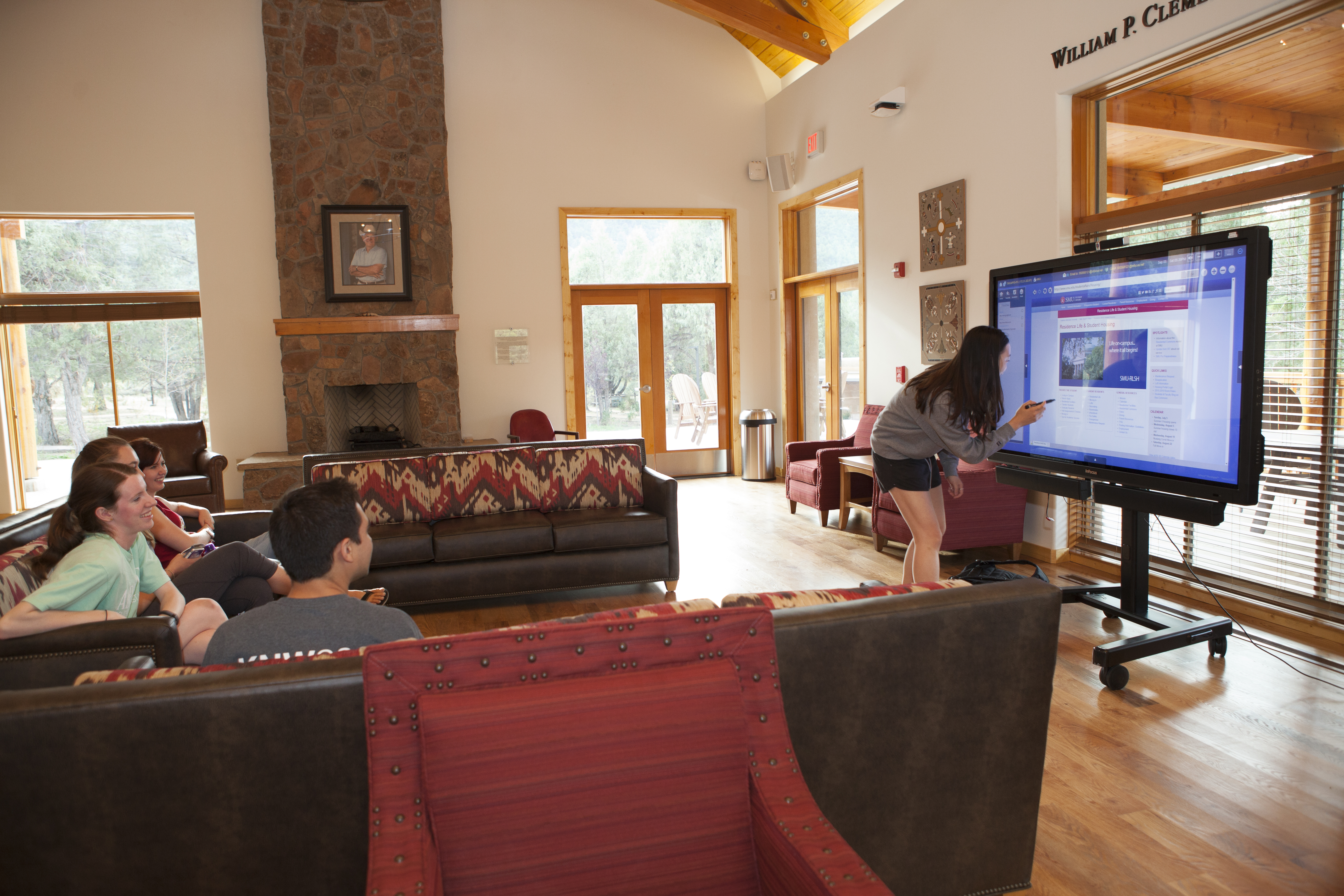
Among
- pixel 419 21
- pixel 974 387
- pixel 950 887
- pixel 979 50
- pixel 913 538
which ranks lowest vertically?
pixel 950 887

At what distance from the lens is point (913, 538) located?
148 inches

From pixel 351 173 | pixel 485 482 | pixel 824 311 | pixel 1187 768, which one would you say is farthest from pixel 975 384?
pixel 351 173

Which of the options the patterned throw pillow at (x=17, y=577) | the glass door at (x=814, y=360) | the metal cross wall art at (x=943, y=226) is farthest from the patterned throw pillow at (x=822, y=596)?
the glass door at (x=814, y=360)

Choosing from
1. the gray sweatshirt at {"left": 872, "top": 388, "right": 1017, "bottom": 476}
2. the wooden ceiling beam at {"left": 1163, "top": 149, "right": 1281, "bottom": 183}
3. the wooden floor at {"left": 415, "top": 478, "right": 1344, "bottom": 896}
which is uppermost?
the wooden ceiling beam at {"left": 1163, "top": 149, "right": 1281, "bottom": 183}

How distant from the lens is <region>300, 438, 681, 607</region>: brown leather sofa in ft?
13.8

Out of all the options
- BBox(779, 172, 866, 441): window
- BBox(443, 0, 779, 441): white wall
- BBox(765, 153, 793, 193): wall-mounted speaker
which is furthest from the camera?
BBox(765, 153, 793, 193): wall-mounted speaker

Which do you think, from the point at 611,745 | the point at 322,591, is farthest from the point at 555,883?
the point at 322,591

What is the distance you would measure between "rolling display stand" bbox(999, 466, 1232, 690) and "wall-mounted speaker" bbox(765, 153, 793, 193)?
5.02 m

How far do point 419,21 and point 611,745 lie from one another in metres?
8.05

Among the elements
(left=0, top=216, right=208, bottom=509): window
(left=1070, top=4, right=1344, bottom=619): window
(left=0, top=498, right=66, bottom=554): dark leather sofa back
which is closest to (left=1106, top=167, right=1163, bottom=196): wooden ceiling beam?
(left=1070, top=4, right=1344, bottom=619): window

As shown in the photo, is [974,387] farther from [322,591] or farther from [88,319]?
[88,319]

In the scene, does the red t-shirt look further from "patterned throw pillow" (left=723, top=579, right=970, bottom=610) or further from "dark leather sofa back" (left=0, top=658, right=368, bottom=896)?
"patterned throw pillow" (left=723, top=579, right=970, bottom=610)

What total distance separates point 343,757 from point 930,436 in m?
2.80

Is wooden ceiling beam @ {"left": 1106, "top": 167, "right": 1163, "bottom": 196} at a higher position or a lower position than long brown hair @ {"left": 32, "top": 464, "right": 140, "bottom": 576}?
higher
